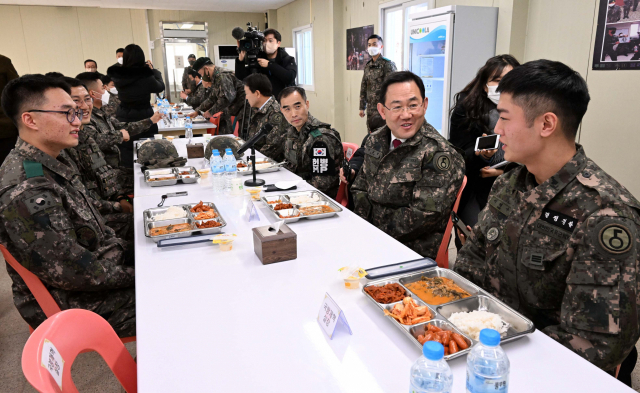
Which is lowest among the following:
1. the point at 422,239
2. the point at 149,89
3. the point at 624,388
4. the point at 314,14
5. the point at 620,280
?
the point at 422,239

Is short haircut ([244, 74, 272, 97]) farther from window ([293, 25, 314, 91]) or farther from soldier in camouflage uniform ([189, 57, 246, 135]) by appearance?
window ([293, 25, 314, 91])

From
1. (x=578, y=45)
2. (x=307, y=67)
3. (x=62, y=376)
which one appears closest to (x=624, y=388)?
(x=62, y=376)

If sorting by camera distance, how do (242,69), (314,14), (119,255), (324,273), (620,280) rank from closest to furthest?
(620,280) → (324,273) → (119,255) → (242,69) → (314,14)

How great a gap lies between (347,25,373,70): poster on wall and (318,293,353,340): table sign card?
19.4 feet

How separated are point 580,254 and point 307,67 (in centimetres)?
924

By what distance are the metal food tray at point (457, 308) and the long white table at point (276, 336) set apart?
3cm

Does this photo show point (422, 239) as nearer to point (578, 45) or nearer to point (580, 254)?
point (580, 254)

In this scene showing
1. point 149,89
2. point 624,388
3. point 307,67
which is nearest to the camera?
point 624,388

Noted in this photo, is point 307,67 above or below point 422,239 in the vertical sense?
above

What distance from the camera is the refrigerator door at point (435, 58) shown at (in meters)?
3.89

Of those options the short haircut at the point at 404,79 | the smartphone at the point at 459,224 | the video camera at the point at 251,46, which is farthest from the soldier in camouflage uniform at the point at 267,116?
the smartphone at the point at 459,224

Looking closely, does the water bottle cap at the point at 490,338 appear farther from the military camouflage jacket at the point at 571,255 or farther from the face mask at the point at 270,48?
the face mask at the point at 270,48

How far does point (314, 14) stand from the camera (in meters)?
8.27

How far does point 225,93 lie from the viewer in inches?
213
